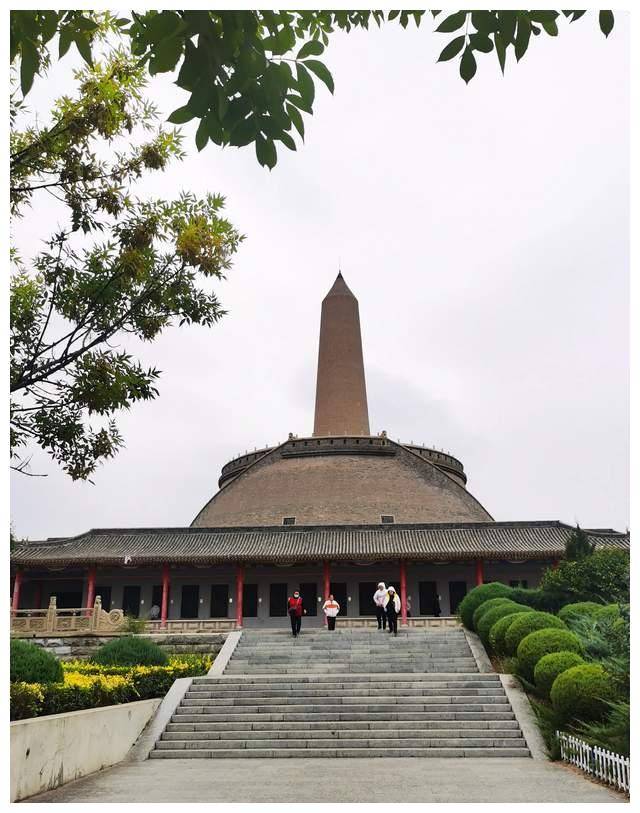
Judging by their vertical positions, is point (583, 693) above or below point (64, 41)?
below

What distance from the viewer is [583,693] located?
31.4 ft

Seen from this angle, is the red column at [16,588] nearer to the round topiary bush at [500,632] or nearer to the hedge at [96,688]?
the hedge at [96,688]

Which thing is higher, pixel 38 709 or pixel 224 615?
pixel 38 709

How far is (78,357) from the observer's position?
699 centimetres

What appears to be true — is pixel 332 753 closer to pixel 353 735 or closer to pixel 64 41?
pixel 353 735

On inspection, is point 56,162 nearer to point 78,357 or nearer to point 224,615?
point 78,357

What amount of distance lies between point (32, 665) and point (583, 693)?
7.21m

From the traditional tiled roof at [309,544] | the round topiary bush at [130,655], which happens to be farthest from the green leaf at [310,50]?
the traditional tiled roof at [309,544]

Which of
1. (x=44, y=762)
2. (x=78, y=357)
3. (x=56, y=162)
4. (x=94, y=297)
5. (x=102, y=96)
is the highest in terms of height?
(x=102, y=96)

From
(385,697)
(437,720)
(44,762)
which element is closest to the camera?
(44,762)

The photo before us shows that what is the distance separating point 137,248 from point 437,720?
30.2 ft

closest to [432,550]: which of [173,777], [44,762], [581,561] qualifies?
[581,561]

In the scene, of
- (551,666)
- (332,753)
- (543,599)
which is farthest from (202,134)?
(543,599)

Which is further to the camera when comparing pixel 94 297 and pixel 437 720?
pixel 437 720
